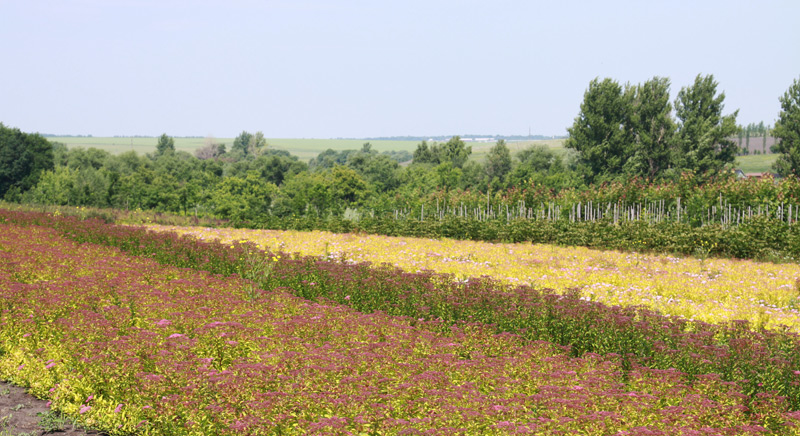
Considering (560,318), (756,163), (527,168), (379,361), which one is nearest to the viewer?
(379,361)

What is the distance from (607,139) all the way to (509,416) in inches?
2181

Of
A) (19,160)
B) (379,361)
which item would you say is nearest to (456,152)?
(19,160)

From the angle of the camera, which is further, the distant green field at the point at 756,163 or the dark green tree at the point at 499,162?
the distant green field at the point at 756,163

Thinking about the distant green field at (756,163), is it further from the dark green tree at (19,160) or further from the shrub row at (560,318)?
the shrub row at (560,318)

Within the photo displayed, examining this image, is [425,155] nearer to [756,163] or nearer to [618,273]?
[618,273]

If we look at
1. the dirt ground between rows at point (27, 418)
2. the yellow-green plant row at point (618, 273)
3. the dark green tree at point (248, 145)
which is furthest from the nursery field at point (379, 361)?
the dark green tree at point (248, 145)

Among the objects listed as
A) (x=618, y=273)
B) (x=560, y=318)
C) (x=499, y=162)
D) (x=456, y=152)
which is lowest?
(x=618, y=273)

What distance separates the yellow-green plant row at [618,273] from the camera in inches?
416

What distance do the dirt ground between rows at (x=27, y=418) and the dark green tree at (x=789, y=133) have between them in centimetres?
6031

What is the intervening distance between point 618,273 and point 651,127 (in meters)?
46.7

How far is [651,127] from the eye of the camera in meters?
55.8

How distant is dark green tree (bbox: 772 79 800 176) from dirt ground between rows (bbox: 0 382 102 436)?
198 feet

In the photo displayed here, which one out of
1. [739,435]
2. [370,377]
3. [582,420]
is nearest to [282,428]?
[370,377]

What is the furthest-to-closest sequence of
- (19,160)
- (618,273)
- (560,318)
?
(19,160)
(618,273)
(560,318)
